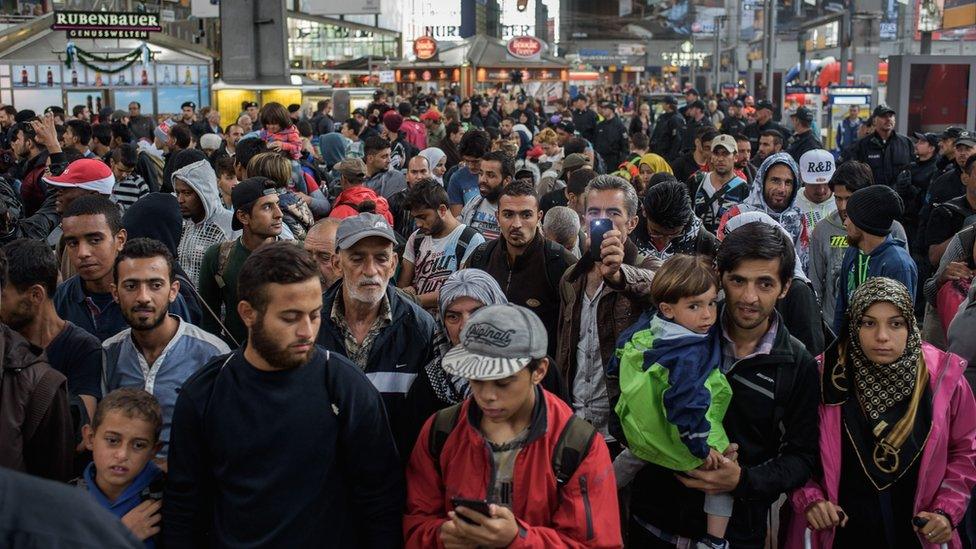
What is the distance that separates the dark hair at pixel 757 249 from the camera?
405cm

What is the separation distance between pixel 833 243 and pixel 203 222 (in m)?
Answer: 4.31

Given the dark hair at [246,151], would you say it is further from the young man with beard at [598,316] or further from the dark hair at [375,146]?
the young man with beard at [598,316]

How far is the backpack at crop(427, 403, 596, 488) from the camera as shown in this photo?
3355 mm

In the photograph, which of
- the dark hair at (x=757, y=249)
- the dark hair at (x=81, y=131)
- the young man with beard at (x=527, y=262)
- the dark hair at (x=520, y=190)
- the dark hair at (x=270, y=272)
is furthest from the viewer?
the dark hair at (x=81, y=131)

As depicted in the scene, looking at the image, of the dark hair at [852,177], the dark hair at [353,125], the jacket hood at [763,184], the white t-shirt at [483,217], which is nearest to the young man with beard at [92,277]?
the white t-shirt at [483,217]

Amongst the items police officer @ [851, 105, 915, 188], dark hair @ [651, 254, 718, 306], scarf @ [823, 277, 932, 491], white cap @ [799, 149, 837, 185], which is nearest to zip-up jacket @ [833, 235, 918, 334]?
white cap @ [799, 149, 837, 185]

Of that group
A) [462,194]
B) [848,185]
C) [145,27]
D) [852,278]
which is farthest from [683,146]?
[145,27]

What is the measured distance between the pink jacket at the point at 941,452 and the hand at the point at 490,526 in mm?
1526

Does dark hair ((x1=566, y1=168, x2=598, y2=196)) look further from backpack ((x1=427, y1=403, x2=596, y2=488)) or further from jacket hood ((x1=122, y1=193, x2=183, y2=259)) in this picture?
backpack ((x1=427, y1=403, x2=596, y2=488))

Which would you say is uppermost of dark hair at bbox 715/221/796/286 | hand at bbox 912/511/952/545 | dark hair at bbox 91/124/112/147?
dark hair at bbox 91/124/112/147

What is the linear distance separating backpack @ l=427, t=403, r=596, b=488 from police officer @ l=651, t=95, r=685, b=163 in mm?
14330

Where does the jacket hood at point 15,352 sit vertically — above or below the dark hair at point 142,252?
below

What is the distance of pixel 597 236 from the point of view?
14.8 ft

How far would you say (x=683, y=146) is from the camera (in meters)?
17.2
